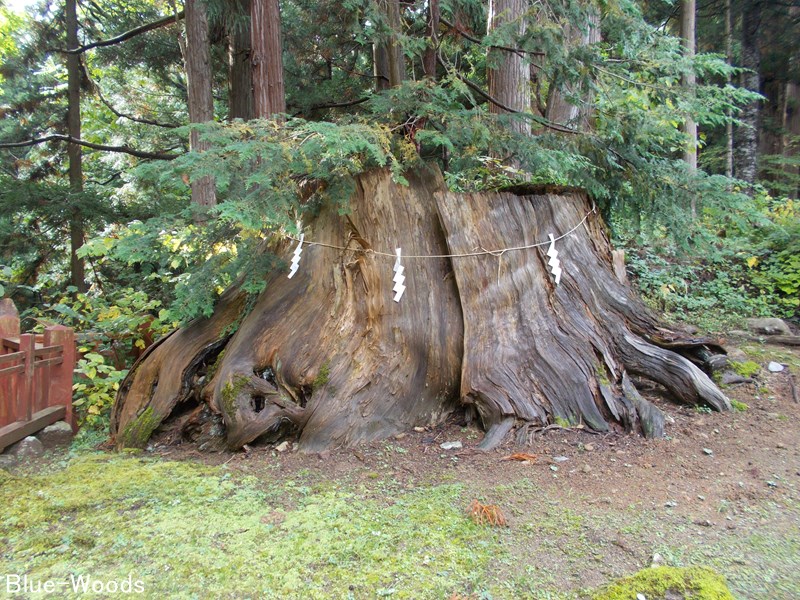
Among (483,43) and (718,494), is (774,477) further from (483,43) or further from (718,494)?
(483,43)

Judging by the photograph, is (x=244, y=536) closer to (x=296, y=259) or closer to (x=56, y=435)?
(x=296, y=259)

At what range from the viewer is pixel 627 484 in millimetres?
3289

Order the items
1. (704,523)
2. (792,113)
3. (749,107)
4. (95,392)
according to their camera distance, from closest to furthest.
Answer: (704,523), (95,392), (749,107), (792,113)

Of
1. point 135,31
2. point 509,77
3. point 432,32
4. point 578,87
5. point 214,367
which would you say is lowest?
point 214,367

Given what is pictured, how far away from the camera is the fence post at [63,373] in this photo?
18.9ft

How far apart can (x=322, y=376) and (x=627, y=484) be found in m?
2.48

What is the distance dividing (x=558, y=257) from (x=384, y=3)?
3490 millimetres

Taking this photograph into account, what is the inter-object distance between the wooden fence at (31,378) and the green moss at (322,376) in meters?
3.13

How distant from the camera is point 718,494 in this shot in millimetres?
3146

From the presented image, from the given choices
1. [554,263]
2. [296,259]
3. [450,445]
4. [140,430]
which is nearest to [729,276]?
[554,263]

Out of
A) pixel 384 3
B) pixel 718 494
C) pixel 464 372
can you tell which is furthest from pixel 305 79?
pixel 718 494

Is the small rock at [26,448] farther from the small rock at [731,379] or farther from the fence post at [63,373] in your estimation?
the small rock at [731,379]

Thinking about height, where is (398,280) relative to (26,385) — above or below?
above

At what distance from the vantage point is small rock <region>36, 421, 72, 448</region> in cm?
536
